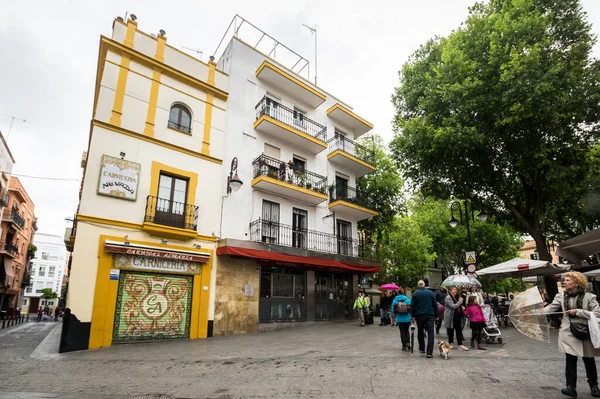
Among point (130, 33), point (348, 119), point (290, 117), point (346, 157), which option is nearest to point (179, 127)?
point (130, 33)

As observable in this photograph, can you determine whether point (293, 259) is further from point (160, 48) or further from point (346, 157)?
point (160, 48)

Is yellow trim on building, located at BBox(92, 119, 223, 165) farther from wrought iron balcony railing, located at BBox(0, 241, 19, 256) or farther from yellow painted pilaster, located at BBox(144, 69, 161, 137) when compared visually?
wrought iron balcony railing, located at BBox(0, 241, 19, 256)

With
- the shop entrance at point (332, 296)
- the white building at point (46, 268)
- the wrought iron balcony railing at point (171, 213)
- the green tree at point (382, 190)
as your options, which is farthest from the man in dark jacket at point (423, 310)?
the white building at point (46, 268)

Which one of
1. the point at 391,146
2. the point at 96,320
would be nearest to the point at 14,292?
the point at 96,320

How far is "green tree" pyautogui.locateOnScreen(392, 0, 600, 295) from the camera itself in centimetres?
1272

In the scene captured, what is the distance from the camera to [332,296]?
17516mm

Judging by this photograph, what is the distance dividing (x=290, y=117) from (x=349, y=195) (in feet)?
18.9

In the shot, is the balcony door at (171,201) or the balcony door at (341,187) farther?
the balcony door at (341,187)

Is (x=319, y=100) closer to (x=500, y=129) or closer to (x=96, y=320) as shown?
(x=500, y=129)

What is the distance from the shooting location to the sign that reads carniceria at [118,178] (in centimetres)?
1160

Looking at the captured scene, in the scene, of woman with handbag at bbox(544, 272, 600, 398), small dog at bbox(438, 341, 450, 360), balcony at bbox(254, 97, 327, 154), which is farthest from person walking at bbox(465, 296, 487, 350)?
balcony at bbox(254, 97, 327, 154)

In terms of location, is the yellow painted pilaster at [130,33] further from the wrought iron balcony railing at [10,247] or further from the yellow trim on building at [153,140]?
the wrought iron balcony railing at [10,247]

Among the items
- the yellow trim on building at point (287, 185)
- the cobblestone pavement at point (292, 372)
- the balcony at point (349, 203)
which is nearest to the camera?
the cobblestone pavement at point (292, 372)

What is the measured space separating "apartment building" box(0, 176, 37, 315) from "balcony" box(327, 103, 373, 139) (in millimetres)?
29357
